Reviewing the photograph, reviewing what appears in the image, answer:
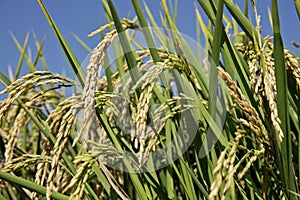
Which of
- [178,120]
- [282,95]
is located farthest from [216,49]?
[178,120]

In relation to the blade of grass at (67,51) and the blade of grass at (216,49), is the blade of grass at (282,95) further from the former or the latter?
the blade of grass at (67,51)

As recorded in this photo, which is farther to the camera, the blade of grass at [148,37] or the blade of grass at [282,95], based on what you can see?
the blade of grass at [148,37]

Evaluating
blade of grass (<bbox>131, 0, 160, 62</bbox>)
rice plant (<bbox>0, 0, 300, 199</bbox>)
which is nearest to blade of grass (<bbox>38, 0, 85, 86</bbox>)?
rice plant (<bbox>0, 0, 300, 199</bbox>)

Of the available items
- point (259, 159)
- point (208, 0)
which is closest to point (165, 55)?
point (208, 0)

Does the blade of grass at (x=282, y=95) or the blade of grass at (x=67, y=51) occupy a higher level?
the blade of grass at (x=67, y=51)

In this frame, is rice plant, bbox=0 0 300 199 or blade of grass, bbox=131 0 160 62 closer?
rice plant, bbox=0 0 300 199

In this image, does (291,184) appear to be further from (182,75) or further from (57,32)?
(57,32)

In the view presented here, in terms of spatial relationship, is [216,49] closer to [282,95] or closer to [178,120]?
[282,95]

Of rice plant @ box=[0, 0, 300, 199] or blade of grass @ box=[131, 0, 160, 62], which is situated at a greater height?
blade of grass @ box=[131, 0, 160, 62]

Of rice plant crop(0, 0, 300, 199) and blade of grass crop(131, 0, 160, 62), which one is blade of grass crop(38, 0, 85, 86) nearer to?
rice plant crop(0, 0, 300, 199)

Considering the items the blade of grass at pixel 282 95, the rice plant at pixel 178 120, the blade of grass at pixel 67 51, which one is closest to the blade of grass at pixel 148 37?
the rice plant at pixel 178 120

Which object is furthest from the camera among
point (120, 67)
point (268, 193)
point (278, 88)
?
point (120, 67)
